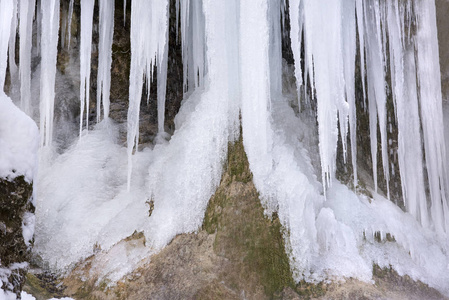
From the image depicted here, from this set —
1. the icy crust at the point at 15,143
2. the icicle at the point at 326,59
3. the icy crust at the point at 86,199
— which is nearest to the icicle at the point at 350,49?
the icicle at the point at 326,59

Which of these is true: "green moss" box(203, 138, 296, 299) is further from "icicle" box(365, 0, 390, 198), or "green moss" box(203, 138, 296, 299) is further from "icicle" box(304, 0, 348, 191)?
"icicle" box(365, 0, 390, 198)

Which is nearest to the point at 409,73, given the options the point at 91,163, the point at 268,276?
the point at 268,276

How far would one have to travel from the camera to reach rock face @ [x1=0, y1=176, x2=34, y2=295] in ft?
Result: 7.02

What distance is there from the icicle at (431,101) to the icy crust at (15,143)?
4.66 metres

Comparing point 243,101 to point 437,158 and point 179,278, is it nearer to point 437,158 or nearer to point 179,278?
point 179,278

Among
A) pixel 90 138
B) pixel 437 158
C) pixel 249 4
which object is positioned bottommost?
pixel 437 158

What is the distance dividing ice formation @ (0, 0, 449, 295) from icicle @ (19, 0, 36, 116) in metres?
0.02

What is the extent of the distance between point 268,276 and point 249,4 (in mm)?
2405

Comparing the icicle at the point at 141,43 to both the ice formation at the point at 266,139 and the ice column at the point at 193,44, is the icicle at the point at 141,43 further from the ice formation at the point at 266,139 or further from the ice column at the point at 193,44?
the ice column at the point at 193,44

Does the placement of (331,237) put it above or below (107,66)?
below

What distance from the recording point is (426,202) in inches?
228

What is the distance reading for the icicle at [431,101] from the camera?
17.6 ft

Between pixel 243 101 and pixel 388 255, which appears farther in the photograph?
pixel 388 255

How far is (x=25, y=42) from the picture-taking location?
15.5 feet
